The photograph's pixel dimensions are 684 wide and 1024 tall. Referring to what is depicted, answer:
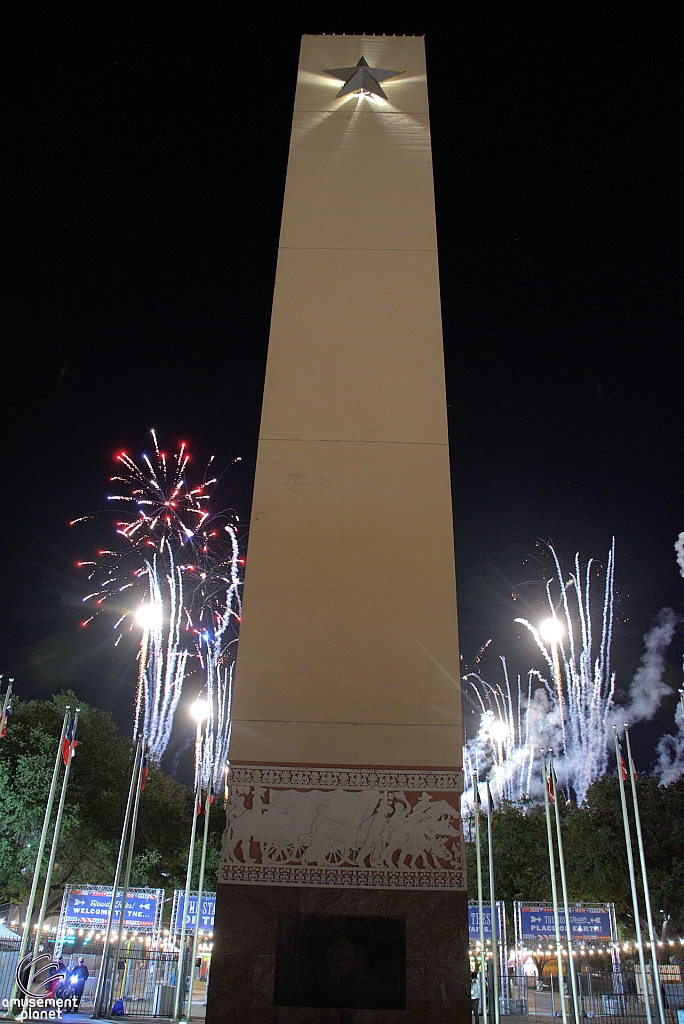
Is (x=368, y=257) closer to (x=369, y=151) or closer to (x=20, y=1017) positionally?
(x=369, y=151)

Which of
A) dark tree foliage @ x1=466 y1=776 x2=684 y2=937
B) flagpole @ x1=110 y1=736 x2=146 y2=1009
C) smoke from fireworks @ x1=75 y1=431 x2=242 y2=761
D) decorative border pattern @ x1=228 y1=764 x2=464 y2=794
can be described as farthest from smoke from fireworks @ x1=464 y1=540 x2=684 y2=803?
decorative border pattern @ x1=228 y1=764 x2=464 y2=794

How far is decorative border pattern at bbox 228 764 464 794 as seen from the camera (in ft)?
19.7

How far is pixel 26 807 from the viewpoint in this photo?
25859mm

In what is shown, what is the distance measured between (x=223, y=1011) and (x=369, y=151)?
8.71 m

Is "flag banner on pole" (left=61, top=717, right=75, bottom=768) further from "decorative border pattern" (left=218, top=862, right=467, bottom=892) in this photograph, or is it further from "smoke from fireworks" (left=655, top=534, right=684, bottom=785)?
"smoke from fireworks" (left=655, top=534, right=684, bottom=785)

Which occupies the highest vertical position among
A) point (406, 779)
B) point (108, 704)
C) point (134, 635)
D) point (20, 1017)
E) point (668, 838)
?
point (134, 635)

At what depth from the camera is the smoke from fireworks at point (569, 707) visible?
111 feet

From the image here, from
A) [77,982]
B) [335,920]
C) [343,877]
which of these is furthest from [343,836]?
[77,982]

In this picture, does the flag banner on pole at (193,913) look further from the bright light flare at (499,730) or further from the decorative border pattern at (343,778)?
the decorative border pattern at (343,778)

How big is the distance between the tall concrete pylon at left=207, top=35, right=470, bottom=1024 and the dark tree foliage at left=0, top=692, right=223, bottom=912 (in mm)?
23248

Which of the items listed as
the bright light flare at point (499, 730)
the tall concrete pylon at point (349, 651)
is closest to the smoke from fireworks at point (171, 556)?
the tall concrete pylon at point (349, 651)

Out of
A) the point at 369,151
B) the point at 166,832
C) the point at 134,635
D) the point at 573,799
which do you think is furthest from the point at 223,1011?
the point at 134,635

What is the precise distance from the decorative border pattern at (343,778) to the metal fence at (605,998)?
14.5 meters

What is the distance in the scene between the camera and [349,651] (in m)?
6.46
